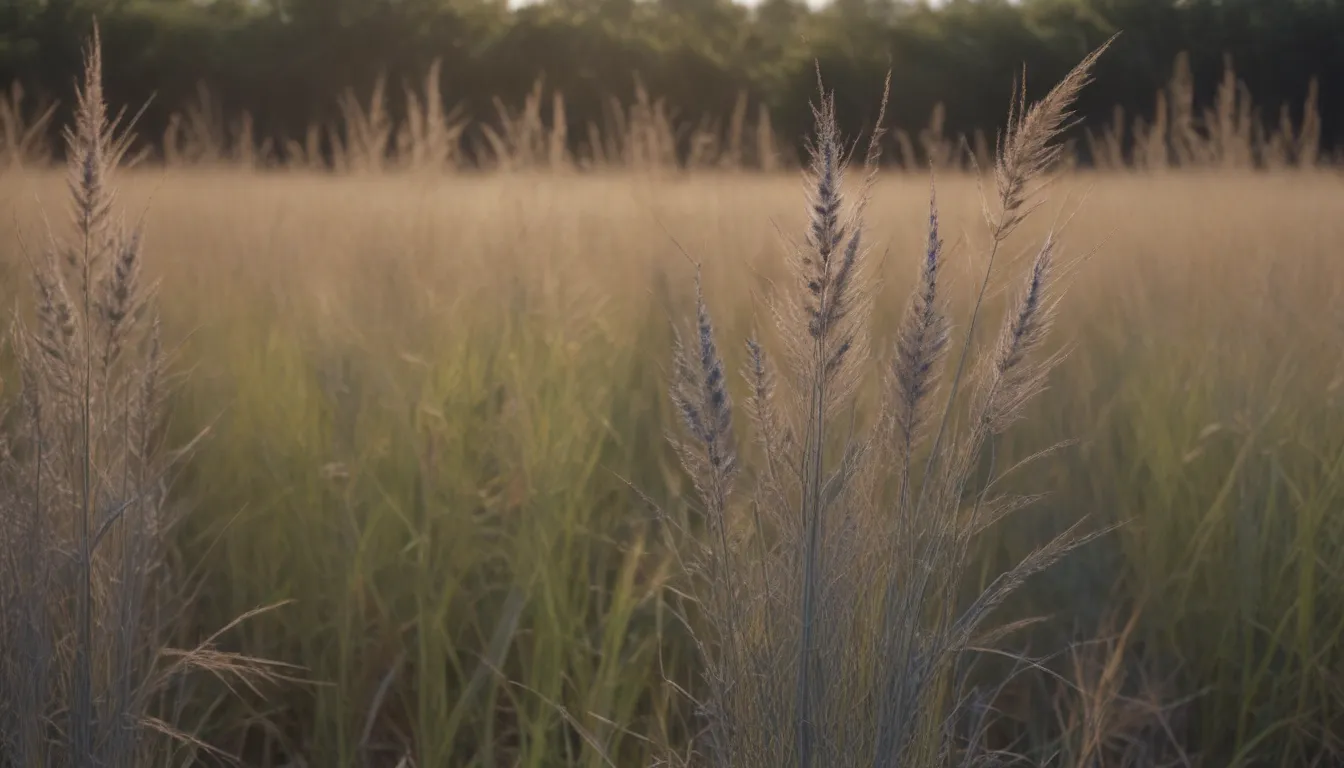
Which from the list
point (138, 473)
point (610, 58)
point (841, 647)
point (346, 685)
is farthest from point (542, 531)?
point (610, 58)

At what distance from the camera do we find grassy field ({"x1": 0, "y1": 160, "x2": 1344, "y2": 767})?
1.56 meters

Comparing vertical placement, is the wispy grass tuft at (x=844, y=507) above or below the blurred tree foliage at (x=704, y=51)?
below

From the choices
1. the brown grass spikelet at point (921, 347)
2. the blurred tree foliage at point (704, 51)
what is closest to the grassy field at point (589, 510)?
the brown grass spikelet at point (921, 347)

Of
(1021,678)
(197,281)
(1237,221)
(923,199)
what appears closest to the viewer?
(1021,678)

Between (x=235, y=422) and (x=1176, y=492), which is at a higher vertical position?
(x=235, y=422)

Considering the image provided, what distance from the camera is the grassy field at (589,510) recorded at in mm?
1557

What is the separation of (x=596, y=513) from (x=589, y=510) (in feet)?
0.61

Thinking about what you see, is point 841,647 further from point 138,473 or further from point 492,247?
point 492,247

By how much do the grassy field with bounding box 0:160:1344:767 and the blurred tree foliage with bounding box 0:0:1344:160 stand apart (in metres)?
3.35

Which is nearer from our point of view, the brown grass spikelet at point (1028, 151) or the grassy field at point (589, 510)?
the brown grass spikelet at point (1028, 151)

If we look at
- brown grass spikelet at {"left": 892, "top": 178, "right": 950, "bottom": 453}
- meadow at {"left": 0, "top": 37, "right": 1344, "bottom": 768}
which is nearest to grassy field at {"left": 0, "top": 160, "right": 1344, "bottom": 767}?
meadow at {"left": 0, "top": 37, "right": 1344, "bottom": 768}

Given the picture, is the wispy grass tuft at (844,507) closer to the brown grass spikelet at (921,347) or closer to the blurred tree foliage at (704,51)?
the brown grass spikelet at (921,347)

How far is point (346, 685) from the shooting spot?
1575mm

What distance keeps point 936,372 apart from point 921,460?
3.64 feet
